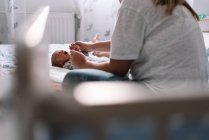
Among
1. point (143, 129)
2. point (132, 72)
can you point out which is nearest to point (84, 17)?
point (132, 72)

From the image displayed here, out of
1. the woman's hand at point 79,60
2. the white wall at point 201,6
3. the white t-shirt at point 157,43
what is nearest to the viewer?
the white t-shirt at point 157,43

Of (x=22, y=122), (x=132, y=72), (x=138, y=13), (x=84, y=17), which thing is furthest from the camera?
(x=84, y=17)

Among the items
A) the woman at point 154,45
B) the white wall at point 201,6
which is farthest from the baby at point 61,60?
the white wall at point 201,6

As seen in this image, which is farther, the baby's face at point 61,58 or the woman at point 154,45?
the baby's face at point 61,58

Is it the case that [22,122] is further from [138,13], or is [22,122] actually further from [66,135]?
[138,13]

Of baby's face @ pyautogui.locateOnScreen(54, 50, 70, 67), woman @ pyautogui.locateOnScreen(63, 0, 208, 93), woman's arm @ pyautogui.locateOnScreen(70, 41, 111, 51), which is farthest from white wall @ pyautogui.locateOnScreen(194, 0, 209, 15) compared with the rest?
woman @ pyautogui.locateOnScreen(63, 0, 208, 93)

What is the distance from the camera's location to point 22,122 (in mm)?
224

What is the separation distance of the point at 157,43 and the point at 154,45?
1 cm

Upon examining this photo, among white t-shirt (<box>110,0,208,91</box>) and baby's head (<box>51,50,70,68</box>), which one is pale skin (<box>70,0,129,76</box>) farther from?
baby's head (<box>51,50,70,68</box>)

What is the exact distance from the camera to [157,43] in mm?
990

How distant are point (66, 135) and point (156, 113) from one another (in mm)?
75

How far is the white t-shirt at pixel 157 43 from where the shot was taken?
966 mm

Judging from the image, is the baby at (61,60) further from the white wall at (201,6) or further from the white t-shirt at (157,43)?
the white wall at (201,6)

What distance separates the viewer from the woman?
97cm
